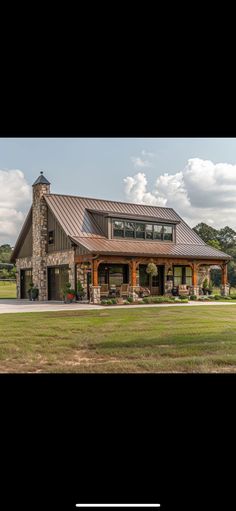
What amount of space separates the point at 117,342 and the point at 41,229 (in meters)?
8.52

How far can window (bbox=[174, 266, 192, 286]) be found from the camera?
46.2 feet

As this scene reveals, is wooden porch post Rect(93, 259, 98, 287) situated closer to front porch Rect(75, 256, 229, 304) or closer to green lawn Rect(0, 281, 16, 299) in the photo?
→ front porch Rect(75, 256, 229, 304)

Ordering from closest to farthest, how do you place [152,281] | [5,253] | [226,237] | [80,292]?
[80,292] → [152,281] → [5,253] → [226,237]

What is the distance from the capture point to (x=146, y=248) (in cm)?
1291

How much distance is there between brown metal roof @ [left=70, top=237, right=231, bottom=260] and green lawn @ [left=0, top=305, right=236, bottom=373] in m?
3.02

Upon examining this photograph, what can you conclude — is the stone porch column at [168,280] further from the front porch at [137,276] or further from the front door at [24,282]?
the front door at [24,282]

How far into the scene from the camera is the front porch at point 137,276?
11781 millimetres

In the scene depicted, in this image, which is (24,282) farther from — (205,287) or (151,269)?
(205,287)

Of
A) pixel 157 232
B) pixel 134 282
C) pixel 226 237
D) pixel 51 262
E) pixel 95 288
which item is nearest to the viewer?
pixel 95 288

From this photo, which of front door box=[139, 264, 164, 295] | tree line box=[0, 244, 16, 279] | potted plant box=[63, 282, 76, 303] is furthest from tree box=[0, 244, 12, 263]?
front door box=[139, 264, 164, 295]

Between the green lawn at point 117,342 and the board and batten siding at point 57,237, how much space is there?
13.1 feet

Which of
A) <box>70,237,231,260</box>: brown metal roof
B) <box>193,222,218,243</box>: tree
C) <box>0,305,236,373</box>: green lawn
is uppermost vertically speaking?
<box>193,222,218,243</box>: tree

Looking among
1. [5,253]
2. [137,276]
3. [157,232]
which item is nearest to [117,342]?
[137,276]
